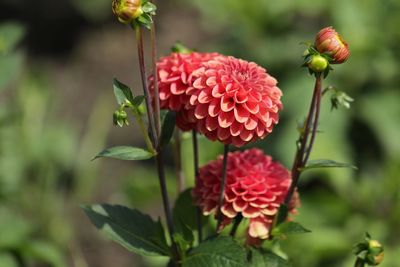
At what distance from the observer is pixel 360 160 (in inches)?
110

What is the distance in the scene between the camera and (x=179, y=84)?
1132mm

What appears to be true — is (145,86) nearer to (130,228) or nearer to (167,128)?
(167,128)

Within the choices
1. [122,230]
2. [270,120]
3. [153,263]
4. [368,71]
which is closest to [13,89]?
[153,263]

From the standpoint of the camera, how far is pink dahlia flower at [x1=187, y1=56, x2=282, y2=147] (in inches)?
40.5

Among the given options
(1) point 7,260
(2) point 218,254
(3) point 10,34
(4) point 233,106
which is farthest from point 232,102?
(3) point 10,34

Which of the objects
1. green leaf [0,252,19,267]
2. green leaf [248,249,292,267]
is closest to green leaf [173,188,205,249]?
green leaf [248,249,292,267]

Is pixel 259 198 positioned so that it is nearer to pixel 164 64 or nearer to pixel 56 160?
pixel 164 64

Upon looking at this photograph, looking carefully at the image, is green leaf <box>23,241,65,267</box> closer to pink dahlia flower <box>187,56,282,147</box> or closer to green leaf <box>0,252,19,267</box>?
green leaf <box>0,252,19,267</box>

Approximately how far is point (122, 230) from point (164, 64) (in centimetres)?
29

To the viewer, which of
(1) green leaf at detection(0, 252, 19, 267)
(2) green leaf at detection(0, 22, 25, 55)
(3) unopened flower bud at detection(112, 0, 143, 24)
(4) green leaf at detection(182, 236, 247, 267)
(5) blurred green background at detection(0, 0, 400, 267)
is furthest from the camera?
(5) blurred green background at detection(0, 0, 400, 267)

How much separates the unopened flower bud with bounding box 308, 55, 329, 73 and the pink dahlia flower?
80 millimetres

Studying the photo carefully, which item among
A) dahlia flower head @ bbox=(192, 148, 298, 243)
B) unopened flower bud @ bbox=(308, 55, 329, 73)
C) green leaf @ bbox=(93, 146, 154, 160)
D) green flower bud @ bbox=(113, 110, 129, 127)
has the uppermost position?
unopened flower bud @ bbox=(308, 55, 329, 73)

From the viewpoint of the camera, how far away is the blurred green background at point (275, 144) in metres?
2.35

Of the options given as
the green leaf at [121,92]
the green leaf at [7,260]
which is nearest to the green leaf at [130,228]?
the green leaf at [121,92]
